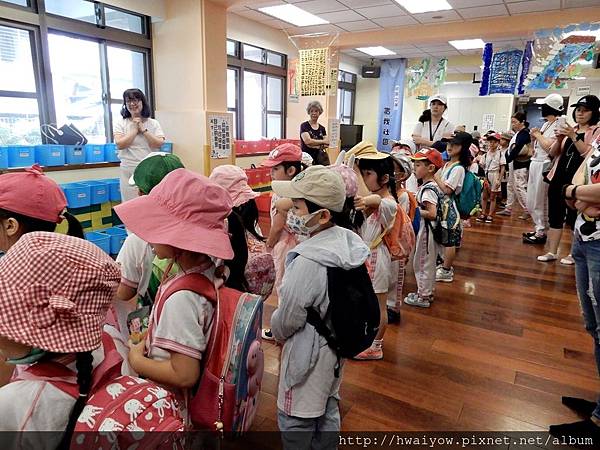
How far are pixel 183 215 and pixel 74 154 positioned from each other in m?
3.70

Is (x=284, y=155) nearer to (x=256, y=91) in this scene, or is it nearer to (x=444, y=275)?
(x=444, y=275)

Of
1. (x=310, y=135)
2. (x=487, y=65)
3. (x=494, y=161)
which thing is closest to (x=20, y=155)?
(x=310, y=135)

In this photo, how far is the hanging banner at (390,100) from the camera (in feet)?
33.8

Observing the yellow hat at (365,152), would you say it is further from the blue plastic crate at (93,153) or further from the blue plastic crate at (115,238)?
the blue plastic crate at (93,153)

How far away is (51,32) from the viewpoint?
4.25 meters

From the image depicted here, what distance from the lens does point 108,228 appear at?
4.07 m

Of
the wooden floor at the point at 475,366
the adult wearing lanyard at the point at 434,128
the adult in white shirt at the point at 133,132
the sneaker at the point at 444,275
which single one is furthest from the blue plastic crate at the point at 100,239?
the adult wearing lanyard at the point at 434,128

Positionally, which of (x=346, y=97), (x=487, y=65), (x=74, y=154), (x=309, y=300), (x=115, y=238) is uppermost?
(x=487, y=65)

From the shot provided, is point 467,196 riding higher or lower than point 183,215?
lower

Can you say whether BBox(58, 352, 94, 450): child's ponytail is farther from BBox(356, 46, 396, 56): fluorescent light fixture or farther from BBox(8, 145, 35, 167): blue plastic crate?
BBox(356, 46, 396, 56): fluorescent light fixture

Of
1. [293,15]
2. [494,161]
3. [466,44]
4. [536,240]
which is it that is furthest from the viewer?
[466,44]

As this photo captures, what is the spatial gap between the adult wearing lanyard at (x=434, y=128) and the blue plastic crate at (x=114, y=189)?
10.6 feet

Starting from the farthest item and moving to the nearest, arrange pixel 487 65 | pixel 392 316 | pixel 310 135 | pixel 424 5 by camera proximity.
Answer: pixel 487 65 → pixel 424 5 → pixel 310 135 → pixel 392 316

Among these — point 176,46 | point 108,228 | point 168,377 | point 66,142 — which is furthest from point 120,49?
point 168,377
